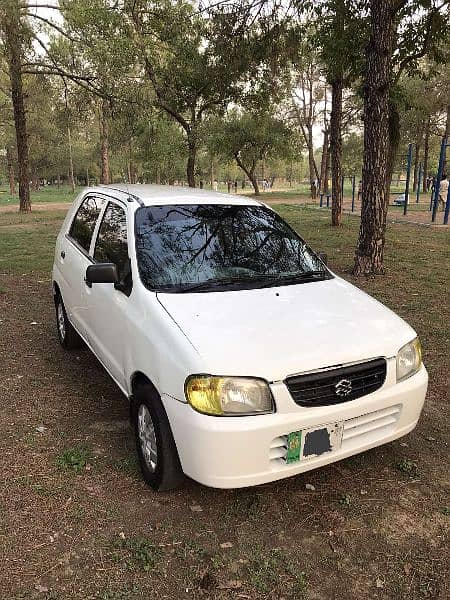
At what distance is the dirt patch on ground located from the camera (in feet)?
7.69

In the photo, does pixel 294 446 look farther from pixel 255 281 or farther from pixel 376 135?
pixel 376 135

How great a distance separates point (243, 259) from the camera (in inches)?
144

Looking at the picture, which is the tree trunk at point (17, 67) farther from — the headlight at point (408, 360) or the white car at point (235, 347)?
the headlight at point (408, 360)

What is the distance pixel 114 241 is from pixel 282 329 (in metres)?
1.64

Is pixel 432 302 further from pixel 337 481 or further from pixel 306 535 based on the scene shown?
pixel 306 535

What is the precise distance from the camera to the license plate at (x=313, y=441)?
259cm

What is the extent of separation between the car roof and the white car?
2cm

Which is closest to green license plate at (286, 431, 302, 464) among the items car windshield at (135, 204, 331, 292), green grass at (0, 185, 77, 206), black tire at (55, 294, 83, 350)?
car windshield at (135, 204, 331, 292)

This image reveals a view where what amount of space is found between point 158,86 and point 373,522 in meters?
19.3

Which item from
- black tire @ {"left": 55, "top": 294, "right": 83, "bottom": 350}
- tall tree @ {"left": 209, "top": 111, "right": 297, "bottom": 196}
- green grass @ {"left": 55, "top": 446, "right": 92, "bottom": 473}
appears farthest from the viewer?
tall tree @ {"left": 209, "top": 111, "right": 297, "bottom": 196}

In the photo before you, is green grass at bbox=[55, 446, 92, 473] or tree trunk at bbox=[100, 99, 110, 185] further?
tree trunk at bbox=[100, 99, 110, 185]

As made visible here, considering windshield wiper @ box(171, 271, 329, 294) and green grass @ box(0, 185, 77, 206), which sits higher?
windshield wiper @ box(171, 271, 329, 294)

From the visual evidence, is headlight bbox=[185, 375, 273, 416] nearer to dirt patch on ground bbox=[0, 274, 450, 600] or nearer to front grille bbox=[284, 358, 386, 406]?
front grille bbox=[284, 358, 386, 406]

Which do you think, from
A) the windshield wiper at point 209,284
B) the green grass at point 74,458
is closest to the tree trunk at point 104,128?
the windshield wiper at point 209,284
